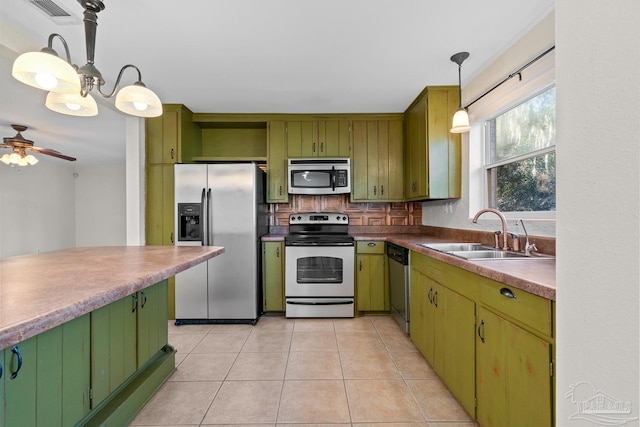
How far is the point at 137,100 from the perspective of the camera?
154cm

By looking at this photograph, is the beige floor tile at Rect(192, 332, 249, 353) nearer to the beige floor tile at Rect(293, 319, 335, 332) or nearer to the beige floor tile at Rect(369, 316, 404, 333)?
the beige floor tile at Rect(293, 319, 335, 332)

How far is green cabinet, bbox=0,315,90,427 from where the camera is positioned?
3.23 ft

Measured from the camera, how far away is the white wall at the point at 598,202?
47cm

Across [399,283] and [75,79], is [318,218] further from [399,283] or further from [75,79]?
[75,79]

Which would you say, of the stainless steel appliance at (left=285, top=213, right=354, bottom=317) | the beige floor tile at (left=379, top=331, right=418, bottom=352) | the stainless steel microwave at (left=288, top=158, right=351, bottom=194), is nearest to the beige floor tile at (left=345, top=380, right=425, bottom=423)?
the beige floor tile at (left=379, top=331, right=418, bottom=352)

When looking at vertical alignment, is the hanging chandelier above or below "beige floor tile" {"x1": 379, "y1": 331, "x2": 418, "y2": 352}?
above

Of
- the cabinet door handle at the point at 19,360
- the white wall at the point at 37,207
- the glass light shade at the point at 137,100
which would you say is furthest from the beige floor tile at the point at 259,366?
the white wall at the point at 37,207

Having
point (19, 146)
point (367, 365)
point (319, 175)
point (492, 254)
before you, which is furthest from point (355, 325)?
point (19, 146)

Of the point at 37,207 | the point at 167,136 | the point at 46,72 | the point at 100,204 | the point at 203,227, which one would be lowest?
the point at 203,227

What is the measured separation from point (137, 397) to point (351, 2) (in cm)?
263

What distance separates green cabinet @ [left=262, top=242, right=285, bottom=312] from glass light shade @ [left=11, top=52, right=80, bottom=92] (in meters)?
2.29

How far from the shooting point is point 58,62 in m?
1.21

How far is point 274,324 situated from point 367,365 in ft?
4.02

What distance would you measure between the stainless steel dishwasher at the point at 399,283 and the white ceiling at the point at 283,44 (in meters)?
1.63
